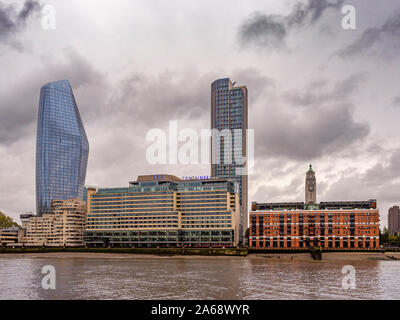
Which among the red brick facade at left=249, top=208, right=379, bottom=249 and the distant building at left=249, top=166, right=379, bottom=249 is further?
the distant building at left=249, top=166, right=379, bottom=249

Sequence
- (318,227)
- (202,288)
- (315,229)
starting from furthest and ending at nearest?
(315,229), (318,227), (202,288)

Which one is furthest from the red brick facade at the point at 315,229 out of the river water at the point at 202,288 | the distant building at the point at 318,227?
the river water at the point at 202,288

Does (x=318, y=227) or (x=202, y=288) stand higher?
(x=202, y=288)

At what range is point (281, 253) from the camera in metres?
170

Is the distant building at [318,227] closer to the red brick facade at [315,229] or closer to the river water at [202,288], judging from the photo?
the red brick facade at [315,229]

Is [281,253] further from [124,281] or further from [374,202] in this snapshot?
[124,281]

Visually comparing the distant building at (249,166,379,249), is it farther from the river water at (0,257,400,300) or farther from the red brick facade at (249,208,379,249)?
the river water at (0,257,400,300)

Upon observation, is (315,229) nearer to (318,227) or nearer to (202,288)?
(318,227)

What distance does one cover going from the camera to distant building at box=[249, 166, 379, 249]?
609 ft

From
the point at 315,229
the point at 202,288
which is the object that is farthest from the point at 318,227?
the point at 202,288

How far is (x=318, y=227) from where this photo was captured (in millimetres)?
190750

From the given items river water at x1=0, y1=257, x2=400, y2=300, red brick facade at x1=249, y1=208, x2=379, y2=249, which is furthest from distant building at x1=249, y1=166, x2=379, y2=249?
river water at x1=0, y1=257, x2=400, y2=300

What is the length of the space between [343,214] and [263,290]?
138 m
